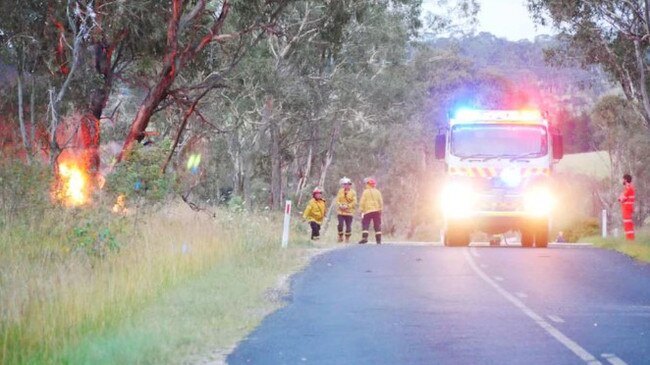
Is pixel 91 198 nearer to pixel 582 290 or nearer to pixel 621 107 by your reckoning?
pixel 582 290

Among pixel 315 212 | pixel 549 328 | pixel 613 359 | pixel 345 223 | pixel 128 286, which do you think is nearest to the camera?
pixel 613 359

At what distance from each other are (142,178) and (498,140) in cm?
861

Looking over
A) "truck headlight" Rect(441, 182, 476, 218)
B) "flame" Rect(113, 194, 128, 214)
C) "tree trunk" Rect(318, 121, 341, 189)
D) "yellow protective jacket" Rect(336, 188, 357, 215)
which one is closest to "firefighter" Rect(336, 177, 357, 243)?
"yellow protective jacket" Rect(336, 188, 357, 215)

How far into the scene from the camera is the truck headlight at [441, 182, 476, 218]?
77.4 feet

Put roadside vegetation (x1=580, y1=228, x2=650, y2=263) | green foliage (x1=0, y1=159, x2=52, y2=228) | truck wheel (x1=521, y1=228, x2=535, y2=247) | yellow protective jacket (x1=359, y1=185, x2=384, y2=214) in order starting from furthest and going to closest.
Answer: yellow protective jacket (x1=359, y1=185, x2=384, y2=214) → truck wheel (x1=521, y1=228, x2=535, y2=247) → roadside vegetation (x1=580, y1=228, x2=650, y2=263) → green foliage (x1=0, y1=159, x2=52, y2=228)

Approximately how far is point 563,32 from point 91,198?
60.5 ft

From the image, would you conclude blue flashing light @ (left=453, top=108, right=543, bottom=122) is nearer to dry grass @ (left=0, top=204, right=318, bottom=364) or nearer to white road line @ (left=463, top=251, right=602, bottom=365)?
dry grass @ (left=0, top=204, right=318, bottom=364)

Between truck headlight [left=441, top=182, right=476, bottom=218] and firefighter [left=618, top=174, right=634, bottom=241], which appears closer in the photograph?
truck headlight [left=441, top=182, right=476, bottom=218]

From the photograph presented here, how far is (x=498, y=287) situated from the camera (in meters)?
14.9

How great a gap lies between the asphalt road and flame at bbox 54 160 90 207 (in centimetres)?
451

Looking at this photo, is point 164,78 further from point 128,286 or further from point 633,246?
point 128,286

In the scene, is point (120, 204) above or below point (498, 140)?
below

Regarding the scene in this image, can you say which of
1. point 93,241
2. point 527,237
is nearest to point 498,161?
point 527,237

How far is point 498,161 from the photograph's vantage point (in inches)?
910
